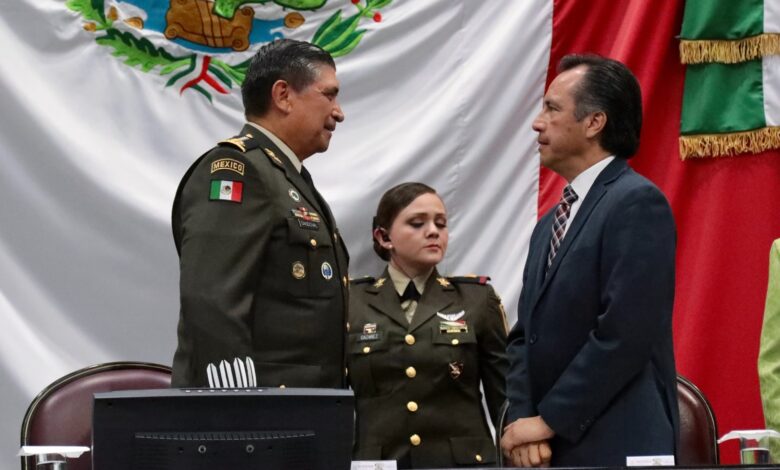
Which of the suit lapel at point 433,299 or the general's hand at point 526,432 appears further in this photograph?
the suit lapel at point 433,299

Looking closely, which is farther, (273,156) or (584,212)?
(273,156)

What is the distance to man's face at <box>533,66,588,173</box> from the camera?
264 cm

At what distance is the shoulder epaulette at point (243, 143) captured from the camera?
261cm

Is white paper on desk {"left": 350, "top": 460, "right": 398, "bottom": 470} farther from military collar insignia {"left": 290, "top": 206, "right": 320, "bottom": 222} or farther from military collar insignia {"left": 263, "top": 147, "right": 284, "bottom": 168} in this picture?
military collar insignia {"left": 263, "top": 147, "right": 284, "bottom": 168}

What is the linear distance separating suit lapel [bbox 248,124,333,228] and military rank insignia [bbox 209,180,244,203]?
0.53 ft

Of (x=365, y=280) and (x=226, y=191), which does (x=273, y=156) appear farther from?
(x=365, y=280)

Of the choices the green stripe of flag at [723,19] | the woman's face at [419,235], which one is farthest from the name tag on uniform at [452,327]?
the green stripe of flag at [723,19]

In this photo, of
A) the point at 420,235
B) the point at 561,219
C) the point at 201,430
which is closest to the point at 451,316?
the point at 420,235

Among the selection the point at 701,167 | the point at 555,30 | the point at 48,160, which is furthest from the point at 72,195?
the point at 701,167

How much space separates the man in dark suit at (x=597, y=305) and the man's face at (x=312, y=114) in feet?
1.76

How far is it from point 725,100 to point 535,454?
6.07ft

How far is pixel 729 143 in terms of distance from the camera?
3.79 meters

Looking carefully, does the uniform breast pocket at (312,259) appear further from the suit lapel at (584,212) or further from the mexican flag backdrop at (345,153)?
the mexican flag backdrop at (345,153)

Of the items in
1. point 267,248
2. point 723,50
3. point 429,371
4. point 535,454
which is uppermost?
point 723,50
